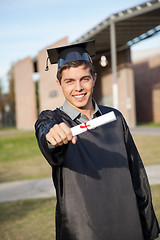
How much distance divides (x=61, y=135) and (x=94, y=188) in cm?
52

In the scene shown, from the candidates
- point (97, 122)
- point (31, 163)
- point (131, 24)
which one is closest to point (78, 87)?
point (97, 122)

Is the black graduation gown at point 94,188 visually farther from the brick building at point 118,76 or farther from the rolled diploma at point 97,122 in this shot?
the brick building at point 118,76

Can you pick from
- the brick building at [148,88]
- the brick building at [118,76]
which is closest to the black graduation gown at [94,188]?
the brick building at [118,76]

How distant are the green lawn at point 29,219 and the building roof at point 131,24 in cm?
898

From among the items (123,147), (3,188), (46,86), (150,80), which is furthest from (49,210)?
(150,80)

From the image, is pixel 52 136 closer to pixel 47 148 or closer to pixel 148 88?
pixel 47 148

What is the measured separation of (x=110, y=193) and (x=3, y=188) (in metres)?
5.82

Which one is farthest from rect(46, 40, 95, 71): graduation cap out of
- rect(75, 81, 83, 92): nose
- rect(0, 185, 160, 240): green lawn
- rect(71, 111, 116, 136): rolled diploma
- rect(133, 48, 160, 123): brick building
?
rect(133, 48, 160, 123): brick building

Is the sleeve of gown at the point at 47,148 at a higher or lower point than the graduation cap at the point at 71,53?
lower

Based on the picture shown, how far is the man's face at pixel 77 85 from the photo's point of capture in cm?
193

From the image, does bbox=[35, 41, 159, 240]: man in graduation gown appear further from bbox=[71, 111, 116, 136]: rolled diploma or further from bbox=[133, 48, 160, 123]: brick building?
bbox=[133, 48, 160, 123]: brick building

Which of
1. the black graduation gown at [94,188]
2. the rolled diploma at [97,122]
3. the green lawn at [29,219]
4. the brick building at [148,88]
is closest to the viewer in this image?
the rolled diploma at [97,122]

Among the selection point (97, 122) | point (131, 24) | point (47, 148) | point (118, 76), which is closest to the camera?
point (97, 122)

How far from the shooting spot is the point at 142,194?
2068 mm
